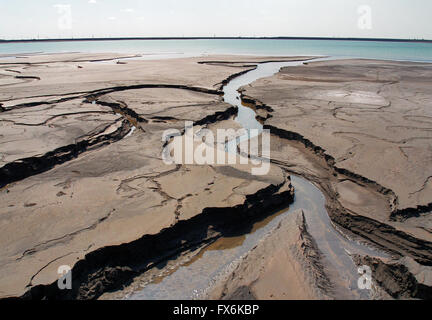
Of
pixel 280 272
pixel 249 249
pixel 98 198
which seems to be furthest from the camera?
pixel 98 198

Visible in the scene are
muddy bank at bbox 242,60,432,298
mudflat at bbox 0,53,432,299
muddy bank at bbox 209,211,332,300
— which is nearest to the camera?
muddy bank at bbox 209,211,332,300

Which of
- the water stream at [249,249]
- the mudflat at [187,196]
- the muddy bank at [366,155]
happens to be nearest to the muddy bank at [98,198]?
the mudflat at [187,196]

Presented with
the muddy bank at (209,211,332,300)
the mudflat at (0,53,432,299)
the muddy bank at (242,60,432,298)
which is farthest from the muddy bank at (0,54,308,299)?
the muddy bank at (242,60,432,298)

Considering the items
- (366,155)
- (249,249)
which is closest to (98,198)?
(249,249)

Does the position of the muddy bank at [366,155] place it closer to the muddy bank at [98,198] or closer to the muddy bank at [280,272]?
the muddy bank at [280,272]

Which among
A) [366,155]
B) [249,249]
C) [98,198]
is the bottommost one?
[249,249]

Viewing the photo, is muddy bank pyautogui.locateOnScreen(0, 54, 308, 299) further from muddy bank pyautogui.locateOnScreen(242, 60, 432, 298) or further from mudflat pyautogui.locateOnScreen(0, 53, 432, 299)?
muddy bank pyautogui.locateOnScreen(242, 60, 432, 298)

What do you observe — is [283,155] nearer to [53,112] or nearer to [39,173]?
[39,173]

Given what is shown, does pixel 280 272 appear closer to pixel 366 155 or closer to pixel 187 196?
pixel 187 196

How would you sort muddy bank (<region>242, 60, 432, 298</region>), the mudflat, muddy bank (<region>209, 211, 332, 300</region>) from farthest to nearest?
muddy bank (<region>242, 60, 432, 298</region>)
the mudflat
muddy bank (<region>209, 211, 332, 300</region>)
